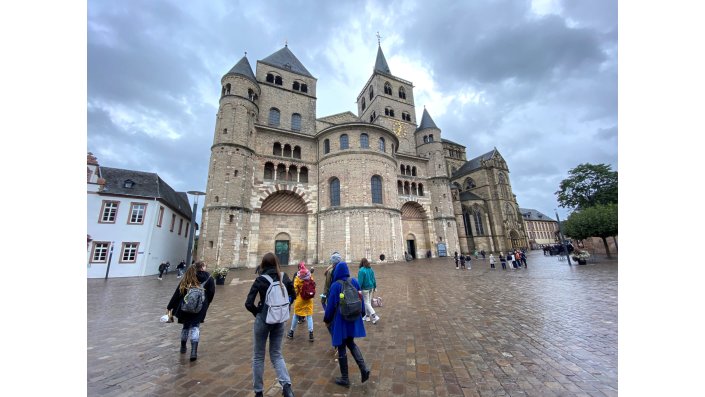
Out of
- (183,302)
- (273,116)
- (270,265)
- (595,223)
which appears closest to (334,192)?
(273,116)

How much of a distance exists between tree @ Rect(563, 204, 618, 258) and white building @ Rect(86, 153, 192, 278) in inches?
1308

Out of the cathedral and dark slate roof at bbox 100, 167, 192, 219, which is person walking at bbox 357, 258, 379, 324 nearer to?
the cathedral

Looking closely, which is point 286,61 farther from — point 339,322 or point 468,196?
point 339,322

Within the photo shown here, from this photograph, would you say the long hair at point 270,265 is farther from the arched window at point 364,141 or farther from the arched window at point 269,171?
the arched window at point 364,141

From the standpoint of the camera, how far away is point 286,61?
3045 cm

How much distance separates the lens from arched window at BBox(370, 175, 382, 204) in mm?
23469

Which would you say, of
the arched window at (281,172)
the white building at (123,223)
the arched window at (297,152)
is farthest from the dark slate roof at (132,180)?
the arched window at (297,152)

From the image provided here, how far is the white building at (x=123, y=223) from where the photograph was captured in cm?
1659

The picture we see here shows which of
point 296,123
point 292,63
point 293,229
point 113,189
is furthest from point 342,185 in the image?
point 292,63

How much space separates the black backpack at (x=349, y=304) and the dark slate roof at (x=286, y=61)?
31089 millimetres
